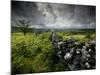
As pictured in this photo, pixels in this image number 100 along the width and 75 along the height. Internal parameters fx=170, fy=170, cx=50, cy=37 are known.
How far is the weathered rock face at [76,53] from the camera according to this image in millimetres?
2070

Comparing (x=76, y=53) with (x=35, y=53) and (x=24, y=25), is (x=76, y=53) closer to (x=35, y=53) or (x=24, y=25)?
(x=35, y=53)

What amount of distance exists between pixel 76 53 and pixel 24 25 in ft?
2.37

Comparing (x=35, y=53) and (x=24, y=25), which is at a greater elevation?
(x=24, y=25)

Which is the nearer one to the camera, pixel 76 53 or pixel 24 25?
pixel 24 25

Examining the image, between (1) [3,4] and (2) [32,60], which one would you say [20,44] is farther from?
(1) [3,4]

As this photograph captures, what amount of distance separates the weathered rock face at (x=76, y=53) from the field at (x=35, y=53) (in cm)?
5

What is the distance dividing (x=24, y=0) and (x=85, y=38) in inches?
34.7

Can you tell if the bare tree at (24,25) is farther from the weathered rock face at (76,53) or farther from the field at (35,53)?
the weathered rock face at (76,53)

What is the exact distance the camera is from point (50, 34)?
80.4 inches

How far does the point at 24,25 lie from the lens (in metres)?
1.97

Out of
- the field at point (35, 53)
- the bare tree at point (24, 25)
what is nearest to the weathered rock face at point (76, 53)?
the field at point (35, 53)

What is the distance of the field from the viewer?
6.35ft

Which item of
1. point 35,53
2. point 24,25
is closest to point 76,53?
point 35,53

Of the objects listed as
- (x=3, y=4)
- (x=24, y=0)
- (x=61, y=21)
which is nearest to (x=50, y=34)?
(x=61, y=21)
